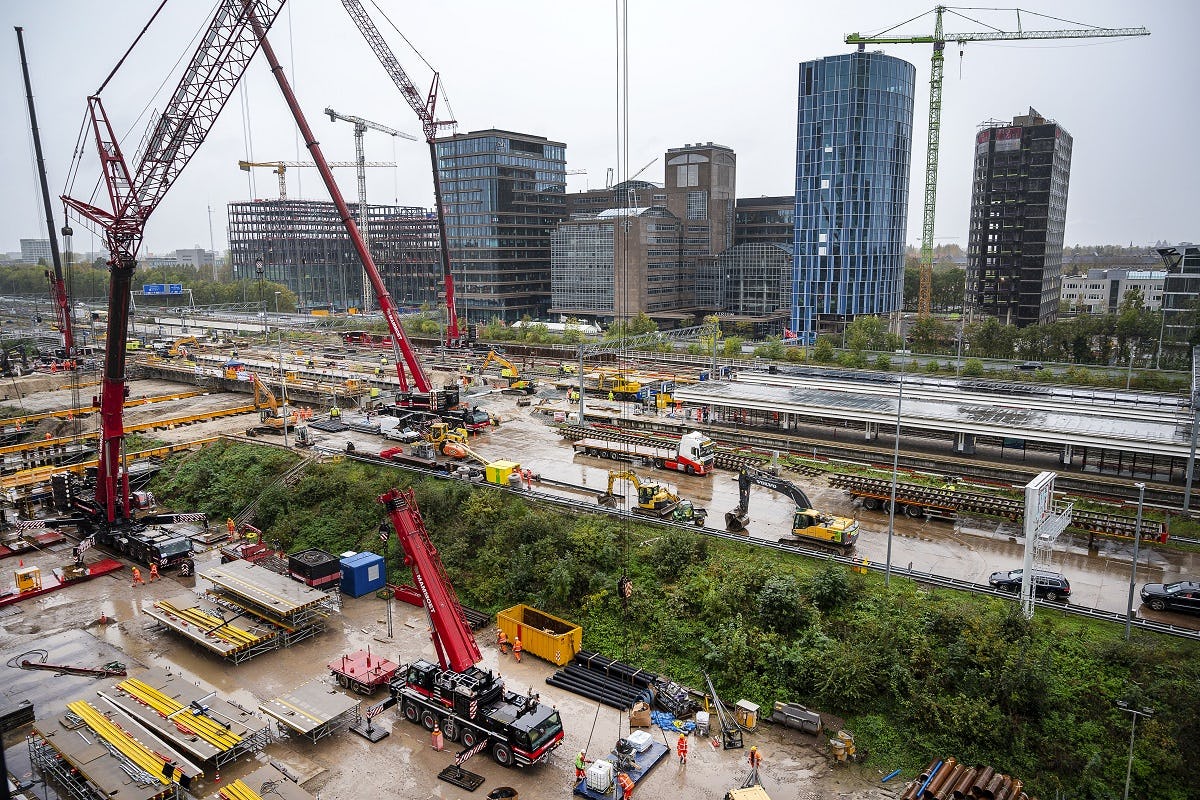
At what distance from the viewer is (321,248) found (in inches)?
5561

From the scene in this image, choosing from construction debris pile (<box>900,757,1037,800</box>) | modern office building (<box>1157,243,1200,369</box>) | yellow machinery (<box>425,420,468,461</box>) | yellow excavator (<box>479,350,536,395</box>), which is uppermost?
modern office building (<box>1157,243,1200,369</box>)

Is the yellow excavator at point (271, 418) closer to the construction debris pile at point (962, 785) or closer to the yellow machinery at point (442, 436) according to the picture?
the yellow machinery at point (442, 436)

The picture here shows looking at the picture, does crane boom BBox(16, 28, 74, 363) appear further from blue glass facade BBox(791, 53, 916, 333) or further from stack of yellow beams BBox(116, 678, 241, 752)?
blue glass facade BBox(791, 53, 916, 333)

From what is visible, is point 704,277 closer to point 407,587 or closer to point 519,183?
point 519,183

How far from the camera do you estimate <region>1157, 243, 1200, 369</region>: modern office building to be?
49.9m

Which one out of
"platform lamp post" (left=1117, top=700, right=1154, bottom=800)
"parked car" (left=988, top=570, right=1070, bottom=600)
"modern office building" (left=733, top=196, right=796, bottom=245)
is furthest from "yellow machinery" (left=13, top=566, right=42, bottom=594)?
"modern office building" (left=733, top=196, right=796, bottom=245)

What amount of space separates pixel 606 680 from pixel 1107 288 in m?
100

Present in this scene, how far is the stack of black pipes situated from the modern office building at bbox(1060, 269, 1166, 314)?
8094cm

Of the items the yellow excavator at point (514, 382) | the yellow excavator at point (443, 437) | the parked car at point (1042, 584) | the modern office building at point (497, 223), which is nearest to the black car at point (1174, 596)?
the parked car at point (1042, 584)

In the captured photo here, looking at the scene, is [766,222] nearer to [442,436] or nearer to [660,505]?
[442,436]

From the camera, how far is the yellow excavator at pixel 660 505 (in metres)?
27.0

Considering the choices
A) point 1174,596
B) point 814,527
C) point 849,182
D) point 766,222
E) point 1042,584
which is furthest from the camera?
point 766,222

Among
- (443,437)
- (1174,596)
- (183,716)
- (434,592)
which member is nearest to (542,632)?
(434,592)

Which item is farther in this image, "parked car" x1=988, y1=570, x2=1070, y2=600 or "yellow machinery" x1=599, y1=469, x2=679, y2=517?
"yellow machinery" x1=599, y1=469, x2=679, y2=517
